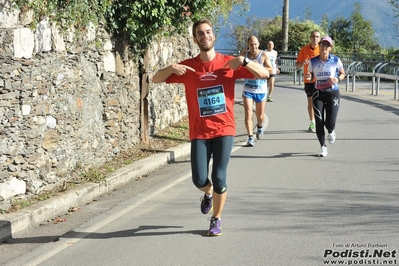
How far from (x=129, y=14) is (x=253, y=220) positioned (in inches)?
184

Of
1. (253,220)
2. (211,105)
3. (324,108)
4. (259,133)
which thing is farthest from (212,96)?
(259,133)

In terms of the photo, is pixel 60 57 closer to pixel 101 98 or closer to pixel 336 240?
pixel 101 98

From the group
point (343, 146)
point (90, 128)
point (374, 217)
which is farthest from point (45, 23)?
point (343, 146)

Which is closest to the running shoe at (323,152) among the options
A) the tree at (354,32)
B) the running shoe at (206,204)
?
the running shoe at (206,204)

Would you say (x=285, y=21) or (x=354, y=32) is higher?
(x=285, y=21)

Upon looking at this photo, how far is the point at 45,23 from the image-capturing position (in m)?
9.04

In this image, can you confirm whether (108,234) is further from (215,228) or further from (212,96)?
(212,96)

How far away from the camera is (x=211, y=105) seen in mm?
7195

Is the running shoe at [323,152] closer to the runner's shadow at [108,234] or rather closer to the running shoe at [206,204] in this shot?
the running shoe at [206,204]

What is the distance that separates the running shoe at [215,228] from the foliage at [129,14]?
3.28 meters

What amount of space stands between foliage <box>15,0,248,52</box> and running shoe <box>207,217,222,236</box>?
3282 millimetres

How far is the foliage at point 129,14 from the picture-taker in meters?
9.18

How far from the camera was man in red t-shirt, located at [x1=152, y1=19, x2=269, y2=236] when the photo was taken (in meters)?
7.20

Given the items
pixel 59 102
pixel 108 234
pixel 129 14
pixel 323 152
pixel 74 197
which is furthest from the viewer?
pixel 323 152
